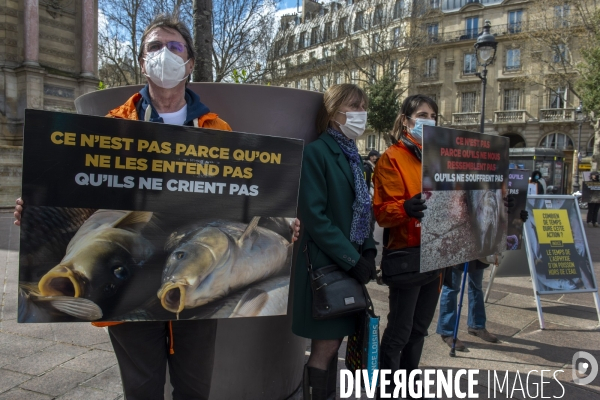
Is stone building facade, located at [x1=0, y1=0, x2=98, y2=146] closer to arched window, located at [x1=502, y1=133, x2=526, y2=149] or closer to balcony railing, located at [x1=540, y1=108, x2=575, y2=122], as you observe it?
balcony railing, located at [x1=540, y1=108, x2=575, y2=122]

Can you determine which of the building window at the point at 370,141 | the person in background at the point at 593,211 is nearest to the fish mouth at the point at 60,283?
the person in background at the point at 593,211

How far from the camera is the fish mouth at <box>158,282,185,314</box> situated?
1.83 m

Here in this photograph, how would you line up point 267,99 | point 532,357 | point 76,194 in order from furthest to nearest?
1. point 532,357
2. point 267,99
3. point 76,194

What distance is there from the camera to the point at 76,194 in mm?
1712

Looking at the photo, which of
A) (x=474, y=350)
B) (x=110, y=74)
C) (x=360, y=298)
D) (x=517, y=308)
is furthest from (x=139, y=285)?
(x=110, y=74)

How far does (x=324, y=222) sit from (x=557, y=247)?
3.72m

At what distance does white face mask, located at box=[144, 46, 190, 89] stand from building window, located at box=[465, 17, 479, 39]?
46220 mm

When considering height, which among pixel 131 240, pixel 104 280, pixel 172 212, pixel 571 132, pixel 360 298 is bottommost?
pixel 360 298

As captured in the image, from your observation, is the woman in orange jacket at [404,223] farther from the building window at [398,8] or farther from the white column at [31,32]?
the building window at [398,8]

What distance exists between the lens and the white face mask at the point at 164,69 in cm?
208

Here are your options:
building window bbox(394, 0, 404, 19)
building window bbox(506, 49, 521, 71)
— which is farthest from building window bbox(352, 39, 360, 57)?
building window bbox(506, 49, 521, 71)

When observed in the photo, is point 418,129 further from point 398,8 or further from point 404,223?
point 398,8

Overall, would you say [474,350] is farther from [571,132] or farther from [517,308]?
[571,132]

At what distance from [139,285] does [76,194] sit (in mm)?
414
